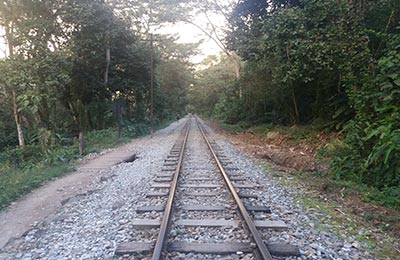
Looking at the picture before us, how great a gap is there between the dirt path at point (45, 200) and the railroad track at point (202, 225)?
1841 millimetres

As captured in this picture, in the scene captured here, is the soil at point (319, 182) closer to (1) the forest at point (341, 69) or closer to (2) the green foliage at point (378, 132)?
(1) the forest at point (341, 69)

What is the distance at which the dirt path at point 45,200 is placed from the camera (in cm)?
501

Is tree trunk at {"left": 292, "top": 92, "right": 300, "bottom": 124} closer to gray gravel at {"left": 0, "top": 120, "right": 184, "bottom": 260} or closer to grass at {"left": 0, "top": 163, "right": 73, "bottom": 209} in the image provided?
gray gravel at {"left": 0, "top": 120, "right": 184, "bottom": 260}

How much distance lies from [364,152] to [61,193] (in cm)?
750

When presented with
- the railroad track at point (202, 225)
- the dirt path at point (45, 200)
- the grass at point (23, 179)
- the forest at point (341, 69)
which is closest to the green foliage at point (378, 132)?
the forest at point (341, 69)

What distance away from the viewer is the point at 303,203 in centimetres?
589

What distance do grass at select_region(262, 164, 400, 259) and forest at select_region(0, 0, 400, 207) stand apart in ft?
2.39

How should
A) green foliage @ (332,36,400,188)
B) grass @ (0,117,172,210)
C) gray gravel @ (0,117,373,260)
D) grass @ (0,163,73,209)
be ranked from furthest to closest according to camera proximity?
1. grass @ (0,117,172,210)
2. grass @ (0,163,73,209)
3. green foliage @ (332,36,400,188)
4. gray gravel @ (0,117,373,260)

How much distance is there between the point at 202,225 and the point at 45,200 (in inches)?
155

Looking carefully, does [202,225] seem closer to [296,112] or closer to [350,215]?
[350,215]

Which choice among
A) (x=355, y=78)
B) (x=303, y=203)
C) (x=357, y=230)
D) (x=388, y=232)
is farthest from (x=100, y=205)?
(x=355, y=78)

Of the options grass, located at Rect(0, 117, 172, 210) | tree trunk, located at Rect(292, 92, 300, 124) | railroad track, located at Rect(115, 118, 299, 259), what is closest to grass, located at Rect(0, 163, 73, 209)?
grass, located at Rect(0, 117, 172, 210)

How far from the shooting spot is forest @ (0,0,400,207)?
772 cm

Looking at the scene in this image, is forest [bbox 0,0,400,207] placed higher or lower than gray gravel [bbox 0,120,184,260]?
higher
